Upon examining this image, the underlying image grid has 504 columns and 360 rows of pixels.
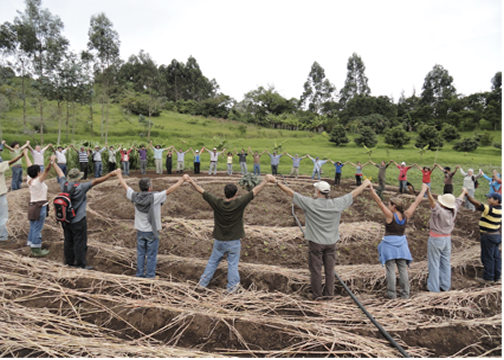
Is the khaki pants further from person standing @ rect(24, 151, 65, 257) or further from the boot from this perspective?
the boot

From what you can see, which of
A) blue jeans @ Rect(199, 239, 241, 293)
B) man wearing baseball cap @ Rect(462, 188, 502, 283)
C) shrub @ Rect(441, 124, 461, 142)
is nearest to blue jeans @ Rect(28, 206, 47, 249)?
blue jeans @ Rect(199, 239, 241, 293)

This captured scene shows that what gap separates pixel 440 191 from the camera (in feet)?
49.6

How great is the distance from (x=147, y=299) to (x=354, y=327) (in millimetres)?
Result: 2789

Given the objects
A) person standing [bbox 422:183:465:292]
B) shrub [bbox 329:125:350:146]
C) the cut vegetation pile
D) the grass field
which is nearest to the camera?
the cut vegetation pile

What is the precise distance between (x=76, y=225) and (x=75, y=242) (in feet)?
1.02

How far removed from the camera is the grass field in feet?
69.4

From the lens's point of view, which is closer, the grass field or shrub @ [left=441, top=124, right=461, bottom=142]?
the grass field

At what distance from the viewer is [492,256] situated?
534 cm

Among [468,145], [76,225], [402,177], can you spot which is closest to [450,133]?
[468,145]

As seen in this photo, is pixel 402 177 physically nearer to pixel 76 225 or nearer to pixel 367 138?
pixel 76 225

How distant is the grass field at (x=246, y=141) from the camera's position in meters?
21.2

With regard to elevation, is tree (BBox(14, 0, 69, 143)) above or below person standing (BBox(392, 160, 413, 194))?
above

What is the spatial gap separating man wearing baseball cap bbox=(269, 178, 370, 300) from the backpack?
3381 mm

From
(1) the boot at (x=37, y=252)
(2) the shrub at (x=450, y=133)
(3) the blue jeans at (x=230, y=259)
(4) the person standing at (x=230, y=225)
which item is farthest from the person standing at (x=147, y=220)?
(2) the shrub at (x=450, y=133)
